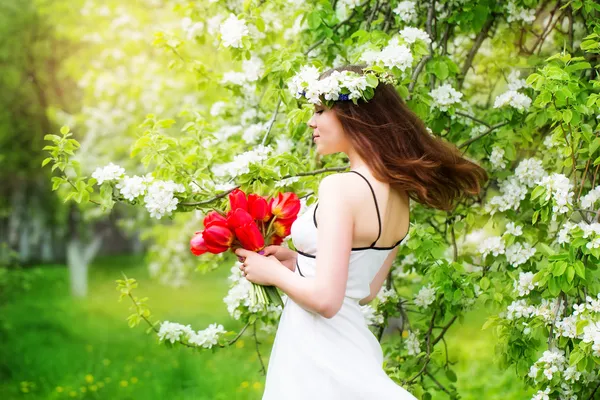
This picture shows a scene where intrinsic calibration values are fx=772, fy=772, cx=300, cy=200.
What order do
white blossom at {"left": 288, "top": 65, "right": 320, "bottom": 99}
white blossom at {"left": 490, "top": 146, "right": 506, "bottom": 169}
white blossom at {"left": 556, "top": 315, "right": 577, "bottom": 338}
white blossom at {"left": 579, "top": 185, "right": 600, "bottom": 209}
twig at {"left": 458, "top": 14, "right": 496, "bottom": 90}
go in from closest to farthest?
white blossom at {"left": 288, "top": 65, "right": 320, "bottom": 99}
white blossom at {"left": 556, "top": 315, "right": 577, "bottom": 338}
white blossom at {"left": 579, "top": 185, "right": 600, "bottom": 209}
white blossom at {"left": 490, "top": 146, "right": 506, "bottom": 169}
twig at {"left": 458, "top": 14, "right": 496, "bottom": 90}

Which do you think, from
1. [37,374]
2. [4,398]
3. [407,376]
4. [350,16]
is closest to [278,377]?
[407,376]

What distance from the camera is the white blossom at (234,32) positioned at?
3422 mm

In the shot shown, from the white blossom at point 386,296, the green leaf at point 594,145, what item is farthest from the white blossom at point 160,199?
the green leaf at point 594,145

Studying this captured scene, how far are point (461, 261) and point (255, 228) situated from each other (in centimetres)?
157

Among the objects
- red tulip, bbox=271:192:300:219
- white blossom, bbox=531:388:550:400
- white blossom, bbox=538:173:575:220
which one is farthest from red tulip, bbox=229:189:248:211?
white blossom, bbox=531:388:550:400

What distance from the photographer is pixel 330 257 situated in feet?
7.21

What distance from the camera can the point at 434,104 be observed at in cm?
346

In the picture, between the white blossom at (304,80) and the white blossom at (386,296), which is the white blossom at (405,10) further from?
the white blossom at (386,296)

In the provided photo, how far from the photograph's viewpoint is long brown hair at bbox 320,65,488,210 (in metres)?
2.42

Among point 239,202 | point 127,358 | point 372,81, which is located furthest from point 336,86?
point 127,358

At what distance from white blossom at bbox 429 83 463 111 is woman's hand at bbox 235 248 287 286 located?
4.40 ft

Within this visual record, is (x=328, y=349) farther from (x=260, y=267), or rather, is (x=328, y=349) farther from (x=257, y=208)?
(x=257, y=208)

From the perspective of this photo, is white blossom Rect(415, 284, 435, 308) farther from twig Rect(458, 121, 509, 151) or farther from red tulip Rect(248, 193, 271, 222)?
red tulip Rect(248, 193, 271, 222)

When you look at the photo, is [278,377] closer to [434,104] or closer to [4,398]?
[434,104]
